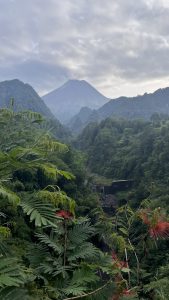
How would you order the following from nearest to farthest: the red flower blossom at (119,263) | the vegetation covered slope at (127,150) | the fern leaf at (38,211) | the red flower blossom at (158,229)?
1. the fern leaf at (38,211)
2. the red flower blossom at (119,263)
3. the red flower blossom at (158,229)
4. the vegetation covered slope at (127,150)

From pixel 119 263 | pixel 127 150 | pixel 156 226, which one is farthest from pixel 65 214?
pixel 127 150

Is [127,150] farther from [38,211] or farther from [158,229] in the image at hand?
[38,211]

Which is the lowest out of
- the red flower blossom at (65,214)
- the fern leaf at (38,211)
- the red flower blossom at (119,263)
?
the red flower blossom at (119,263)

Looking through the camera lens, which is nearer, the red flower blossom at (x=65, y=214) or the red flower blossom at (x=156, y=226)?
the red flower blossom at (x=65, y=214)

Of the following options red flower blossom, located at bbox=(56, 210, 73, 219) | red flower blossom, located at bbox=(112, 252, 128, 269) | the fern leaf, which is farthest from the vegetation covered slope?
the fern leaf

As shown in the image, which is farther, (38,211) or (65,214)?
(65,214)

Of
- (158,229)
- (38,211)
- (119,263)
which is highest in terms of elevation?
(38,211)

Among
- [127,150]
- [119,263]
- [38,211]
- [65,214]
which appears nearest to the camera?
[38,211]

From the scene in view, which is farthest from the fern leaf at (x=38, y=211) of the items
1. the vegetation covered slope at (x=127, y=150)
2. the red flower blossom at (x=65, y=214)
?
the vegetation covered slope at (x=127, y=150)

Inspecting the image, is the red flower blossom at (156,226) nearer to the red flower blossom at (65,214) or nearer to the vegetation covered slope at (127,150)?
the red flower blossom at (65,214)

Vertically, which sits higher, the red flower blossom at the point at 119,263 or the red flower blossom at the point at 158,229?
the red flower blossom at the point at 158,229

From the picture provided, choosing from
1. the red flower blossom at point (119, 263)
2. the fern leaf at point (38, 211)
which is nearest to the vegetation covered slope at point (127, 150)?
the red flower blossom at point (119, 263)

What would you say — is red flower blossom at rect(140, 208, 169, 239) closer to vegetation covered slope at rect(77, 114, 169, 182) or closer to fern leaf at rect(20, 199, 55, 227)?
fern leaf at rect(20, 199, 55, 227)

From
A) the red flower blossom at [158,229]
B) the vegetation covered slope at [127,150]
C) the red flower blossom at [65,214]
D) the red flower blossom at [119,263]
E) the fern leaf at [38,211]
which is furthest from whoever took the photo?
the vegetation covered slope at [127,150]
